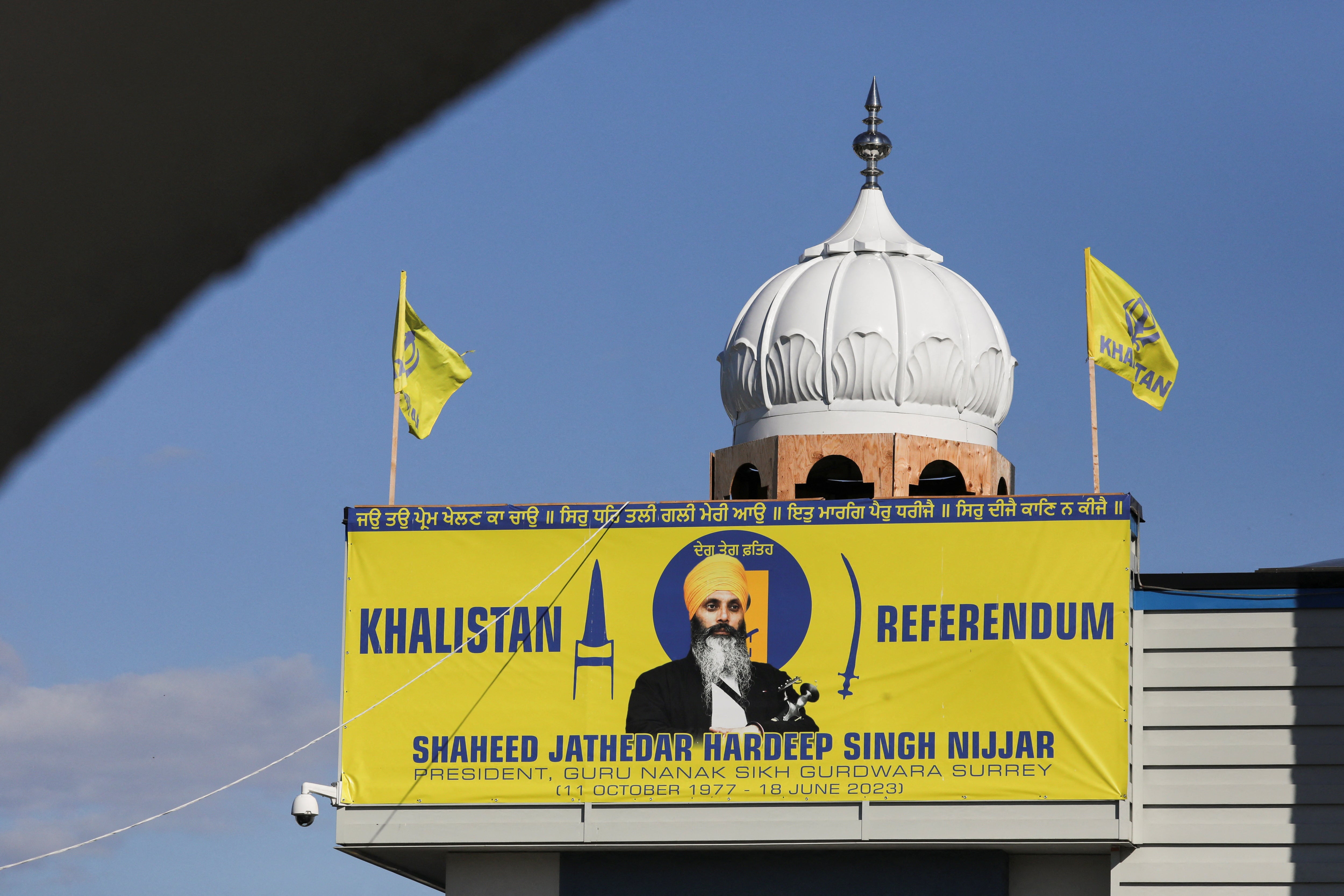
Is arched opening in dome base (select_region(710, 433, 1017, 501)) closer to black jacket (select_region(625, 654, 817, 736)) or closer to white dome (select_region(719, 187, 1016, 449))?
white dome (select_region(719, 187, 1016, 449))

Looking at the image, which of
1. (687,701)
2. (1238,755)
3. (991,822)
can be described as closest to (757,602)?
(687,701)

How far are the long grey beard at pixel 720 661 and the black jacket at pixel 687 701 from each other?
0.04 m

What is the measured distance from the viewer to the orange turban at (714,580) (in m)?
18.2

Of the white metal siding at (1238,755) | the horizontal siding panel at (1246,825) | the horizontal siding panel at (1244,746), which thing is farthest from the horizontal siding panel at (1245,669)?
the horizontal siding panel at (1246,825)

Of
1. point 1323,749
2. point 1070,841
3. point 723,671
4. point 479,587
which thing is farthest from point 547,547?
point 1323,749

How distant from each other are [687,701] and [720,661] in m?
0.52

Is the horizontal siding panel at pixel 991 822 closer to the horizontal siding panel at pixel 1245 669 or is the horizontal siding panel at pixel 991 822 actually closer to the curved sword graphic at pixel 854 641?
the curved sword graphic at pixel 854 641

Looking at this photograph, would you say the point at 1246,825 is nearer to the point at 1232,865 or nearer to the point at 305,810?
the point at 1232,865

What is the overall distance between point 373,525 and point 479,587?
138cm

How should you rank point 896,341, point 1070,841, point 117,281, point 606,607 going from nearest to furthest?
point 117,281
point 1070,841
point 606,607
point 896,341

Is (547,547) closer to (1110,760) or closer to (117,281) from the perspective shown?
(1110,760)

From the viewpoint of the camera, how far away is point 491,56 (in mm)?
2064

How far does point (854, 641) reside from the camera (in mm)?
17906

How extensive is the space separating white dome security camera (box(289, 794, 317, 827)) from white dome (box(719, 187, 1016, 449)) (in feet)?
21.3
